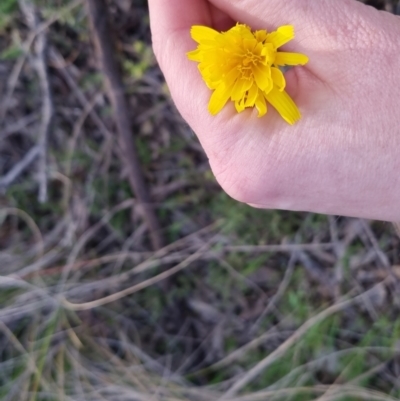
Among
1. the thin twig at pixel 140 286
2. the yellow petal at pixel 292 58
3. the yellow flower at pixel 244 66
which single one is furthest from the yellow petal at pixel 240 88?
the thin twig at pixel 140 286

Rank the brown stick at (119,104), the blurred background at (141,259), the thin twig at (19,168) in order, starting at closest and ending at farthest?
the brown stick at (119,104) → the blurred background at (141,259) → the thin twig at (19,168)

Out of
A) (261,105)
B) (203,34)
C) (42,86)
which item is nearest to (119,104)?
(42,86)

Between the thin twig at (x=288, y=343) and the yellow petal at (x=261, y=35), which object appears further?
the thin twig at (x=288, y=343)

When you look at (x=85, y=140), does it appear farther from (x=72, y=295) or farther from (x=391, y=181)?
(x=391, y=181)

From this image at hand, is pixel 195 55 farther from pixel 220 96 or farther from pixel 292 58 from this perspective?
pixel 292 58

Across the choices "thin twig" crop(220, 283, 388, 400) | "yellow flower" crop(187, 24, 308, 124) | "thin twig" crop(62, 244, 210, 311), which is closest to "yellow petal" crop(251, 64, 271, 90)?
"yellow flower" crop(187, 24, 308, 124)

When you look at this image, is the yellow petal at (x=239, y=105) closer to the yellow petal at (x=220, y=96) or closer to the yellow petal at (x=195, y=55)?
the yellow petal at (x=220, y=96)

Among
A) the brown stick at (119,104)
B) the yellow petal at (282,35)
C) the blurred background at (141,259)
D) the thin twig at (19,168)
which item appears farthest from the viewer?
the thin twig at (19,168)

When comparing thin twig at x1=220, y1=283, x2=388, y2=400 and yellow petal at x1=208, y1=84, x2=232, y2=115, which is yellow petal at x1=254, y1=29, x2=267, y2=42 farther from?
thin twig at x1=220, y1=283, x2=388, y2=400
